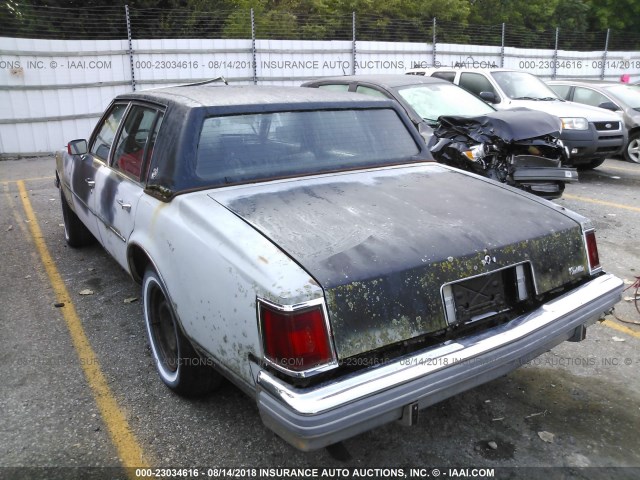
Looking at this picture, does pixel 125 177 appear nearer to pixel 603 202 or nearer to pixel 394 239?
pixel 394 239

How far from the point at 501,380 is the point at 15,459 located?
269 cm

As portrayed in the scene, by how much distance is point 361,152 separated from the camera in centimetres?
361

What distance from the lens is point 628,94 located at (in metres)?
10.9

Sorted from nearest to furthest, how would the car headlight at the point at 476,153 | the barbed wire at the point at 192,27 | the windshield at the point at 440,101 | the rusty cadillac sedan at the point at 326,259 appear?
the rusty cadillac sedan at the point at 326,259 → the car headlight at the point at 476,153 → the windshield at the point at 440,101 → the barbed wire at the point at 192,27

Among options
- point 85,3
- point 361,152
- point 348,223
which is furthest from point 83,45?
point 348,223

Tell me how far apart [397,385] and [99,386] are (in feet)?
6.68

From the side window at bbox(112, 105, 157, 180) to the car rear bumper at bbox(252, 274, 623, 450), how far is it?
1.86 metres

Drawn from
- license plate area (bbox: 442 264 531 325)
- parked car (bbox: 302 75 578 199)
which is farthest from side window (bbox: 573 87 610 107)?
license plate area (bbox: 442 264 531 325)

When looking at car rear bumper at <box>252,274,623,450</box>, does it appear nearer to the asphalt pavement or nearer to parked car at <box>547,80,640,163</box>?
the asphalt pavement

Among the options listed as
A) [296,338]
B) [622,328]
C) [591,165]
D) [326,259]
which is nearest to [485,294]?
[326,259]

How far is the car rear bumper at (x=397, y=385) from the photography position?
2.03 metres

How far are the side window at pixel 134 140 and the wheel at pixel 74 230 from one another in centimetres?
197

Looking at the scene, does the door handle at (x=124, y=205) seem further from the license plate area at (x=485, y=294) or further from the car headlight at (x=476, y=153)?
the car headlight at (x=476, y=153)

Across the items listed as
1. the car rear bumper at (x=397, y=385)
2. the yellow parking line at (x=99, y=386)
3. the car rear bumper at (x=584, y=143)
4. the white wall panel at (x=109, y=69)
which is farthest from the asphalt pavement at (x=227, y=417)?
the white wall panel at (x=109, y=69)
